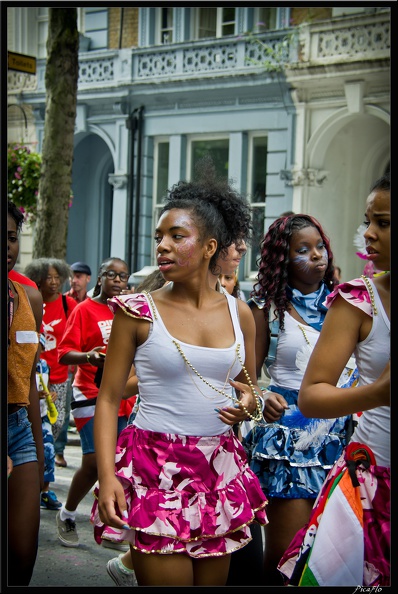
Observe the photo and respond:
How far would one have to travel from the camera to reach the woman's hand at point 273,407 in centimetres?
399

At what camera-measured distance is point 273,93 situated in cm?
1584

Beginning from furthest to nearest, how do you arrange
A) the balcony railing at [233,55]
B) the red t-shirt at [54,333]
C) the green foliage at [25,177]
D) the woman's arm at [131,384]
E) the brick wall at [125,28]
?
1. the brick wall at [125,28]
2. the balcony railing at [233,55]
3. the green foliage at [25,177]
4. the red t-shirt at [54,333]
5. the woman's arm at [131,384]

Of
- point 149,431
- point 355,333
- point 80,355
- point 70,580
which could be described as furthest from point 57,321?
point 355,333

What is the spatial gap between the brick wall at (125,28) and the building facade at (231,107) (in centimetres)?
3

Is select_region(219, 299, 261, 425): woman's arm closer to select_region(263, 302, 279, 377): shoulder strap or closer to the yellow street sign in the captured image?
select_region(263, 302, 279, 377): shoulder strap

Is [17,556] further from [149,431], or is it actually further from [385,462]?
[385,462]

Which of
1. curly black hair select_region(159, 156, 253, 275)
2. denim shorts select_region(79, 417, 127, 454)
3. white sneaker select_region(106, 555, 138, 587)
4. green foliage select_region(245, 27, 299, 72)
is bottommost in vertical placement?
white sneaker select_region(106, 555, 138, 587)

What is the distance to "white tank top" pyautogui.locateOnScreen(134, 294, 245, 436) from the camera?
131 inches

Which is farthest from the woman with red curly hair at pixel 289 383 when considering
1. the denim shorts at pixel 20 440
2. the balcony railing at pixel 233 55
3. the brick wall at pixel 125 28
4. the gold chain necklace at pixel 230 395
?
the brick wall at pixel 125 28

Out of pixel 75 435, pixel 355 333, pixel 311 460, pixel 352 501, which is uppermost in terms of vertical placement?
pixel 355 333

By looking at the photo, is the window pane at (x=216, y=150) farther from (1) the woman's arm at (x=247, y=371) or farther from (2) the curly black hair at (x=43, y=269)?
(1) the woman's arm at (x=247, y=371)

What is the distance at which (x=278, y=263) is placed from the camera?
4.63m

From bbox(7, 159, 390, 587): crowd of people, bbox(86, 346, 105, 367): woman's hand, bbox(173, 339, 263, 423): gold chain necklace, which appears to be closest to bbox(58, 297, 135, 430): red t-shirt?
bbox(86, 346, 105, 367): woman's hand

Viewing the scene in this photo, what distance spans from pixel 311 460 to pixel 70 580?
1903mm
